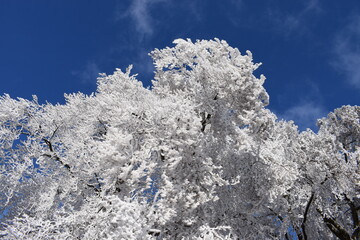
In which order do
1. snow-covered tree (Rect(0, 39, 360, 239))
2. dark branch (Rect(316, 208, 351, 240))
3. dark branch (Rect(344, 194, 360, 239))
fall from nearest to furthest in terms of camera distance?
snow-covered tree (Rect(0, 39, 360, 239)), dark branch (Rect(316, 208, 351, 240)), dark branch (Rect(344, 194, 360, 239))

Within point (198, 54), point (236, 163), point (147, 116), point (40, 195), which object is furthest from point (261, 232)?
point (40, 195)

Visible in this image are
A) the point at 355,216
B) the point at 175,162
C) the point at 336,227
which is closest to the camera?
the point at 175,162

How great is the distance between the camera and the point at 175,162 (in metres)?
8.48

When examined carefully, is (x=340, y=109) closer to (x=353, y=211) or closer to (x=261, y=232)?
(x=353, y=211)

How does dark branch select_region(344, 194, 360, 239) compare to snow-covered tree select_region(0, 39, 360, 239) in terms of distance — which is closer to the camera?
snow-covered tree select_region(0, 39, 360, 239)

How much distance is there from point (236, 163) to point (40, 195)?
8598mm

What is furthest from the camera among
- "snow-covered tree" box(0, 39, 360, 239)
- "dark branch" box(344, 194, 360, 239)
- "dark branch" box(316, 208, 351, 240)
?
"dark branch" box(344, 194, 360, 239)

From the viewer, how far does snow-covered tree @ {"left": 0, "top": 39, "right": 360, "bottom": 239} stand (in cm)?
777

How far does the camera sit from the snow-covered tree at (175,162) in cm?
777

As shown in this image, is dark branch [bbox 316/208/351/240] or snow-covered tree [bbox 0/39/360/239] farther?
dark branch [bbox 316/208/351/240]

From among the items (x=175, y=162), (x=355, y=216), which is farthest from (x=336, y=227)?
(x=175, y=162)

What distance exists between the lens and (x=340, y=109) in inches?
733

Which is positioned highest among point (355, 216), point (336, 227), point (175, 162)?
point (355, 216)

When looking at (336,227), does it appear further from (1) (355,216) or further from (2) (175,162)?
(2) (175,162)
